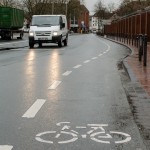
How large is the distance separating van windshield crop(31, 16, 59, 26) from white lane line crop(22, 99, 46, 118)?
23.8 metres

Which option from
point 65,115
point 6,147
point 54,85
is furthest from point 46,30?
point 6,147

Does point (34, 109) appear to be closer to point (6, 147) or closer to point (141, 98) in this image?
point (141, 98)

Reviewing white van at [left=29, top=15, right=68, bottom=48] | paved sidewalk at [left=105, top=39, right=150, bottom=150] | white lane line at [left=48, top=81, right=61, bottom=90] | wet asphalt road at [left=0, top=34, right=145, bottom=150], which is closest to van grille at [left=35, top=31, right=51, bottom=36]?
white van at [left=29, top=15, right=68, bottom=48]

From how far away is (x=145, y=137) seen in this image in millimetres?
5762

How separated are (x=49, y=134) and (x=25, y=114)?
138 cm

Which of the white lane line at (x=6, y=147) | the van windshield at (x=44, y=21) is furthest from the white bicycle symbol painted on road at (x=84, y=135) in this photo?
the van windshield at (x=44, y=21)

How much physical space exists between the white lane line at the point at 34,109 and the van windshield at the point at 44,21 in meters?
23.8

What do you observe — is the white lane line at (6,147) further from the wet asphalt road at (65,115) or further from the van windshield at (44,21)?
the van windshield at (44,21)

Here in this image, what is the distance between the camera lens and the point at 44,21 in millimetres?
32125

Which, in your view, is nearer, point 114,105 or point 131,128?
point 131,128

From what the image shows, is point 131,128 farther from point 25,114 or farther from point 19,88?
point 19,88

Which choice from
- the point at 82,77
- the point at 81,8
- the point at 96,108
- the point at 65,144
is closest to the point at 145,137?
the point at 65,144

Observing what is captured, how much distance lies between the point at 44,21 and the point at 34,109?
81.6 feet

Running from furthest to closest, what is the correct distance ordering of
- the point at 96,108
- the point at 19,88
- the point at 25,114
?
the point at 19,88
the point at 96,108
the point at 25,114
